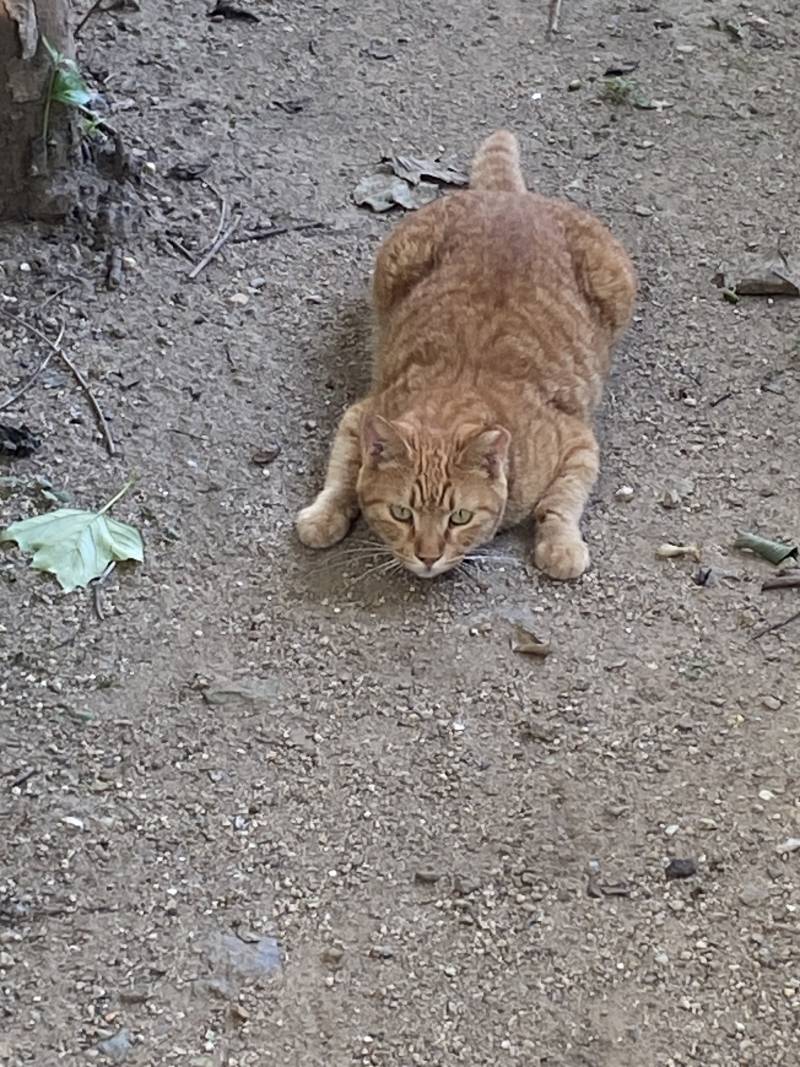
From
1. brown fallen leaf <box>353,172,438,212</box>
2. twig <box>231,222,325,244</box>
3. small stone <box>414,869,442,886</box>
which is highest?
brown fallen leaf <box>353,172,438,212</box>

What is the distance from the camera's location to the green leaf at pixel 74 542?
3676mm

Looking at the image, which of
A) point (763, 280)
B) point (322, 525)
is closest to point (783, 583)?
point (322, 525)

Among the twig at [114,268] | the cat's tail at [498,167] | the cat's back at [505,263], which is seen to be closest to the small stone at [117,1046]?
the cat's back at [505,263]

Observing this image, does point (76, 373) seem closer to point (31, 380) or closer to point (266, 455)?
point (31, 380)

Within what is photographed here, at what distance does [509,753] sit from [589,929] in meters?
0.50

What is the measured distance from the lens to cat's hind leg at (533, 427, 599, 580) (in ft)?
12.4

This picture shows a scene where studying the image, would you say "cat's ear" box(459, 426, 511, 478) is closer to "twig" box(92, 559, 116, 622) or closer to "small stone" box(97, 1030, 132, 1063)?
"twig" box(92, 559, 116, 622)

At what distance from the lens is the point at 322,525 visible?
3.85 metres

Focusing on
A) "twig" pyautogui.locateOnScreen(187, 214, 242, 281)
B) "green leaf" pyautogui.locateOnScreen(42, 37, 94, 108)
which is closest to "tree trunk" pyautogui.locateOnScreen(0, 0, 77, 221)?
"green leaf" pyautogui.locateOnScreen(42, 37, 94, 108)

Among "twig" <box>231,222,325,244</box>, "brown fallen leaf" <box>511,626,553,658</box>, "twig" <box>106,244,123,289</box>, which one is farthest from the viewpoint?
"twig" <box>231,222,325,244</box>

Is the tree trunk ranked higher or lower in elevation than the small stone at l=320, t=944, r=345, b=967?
higher

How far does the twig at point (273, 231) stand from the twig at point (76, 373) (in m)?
0.81

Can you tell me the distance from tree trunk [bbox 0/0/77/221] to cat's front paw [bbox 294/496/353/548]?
150 centimetres

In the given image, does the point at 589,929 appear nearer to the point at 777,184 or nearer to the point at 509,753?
the point at 509,753
